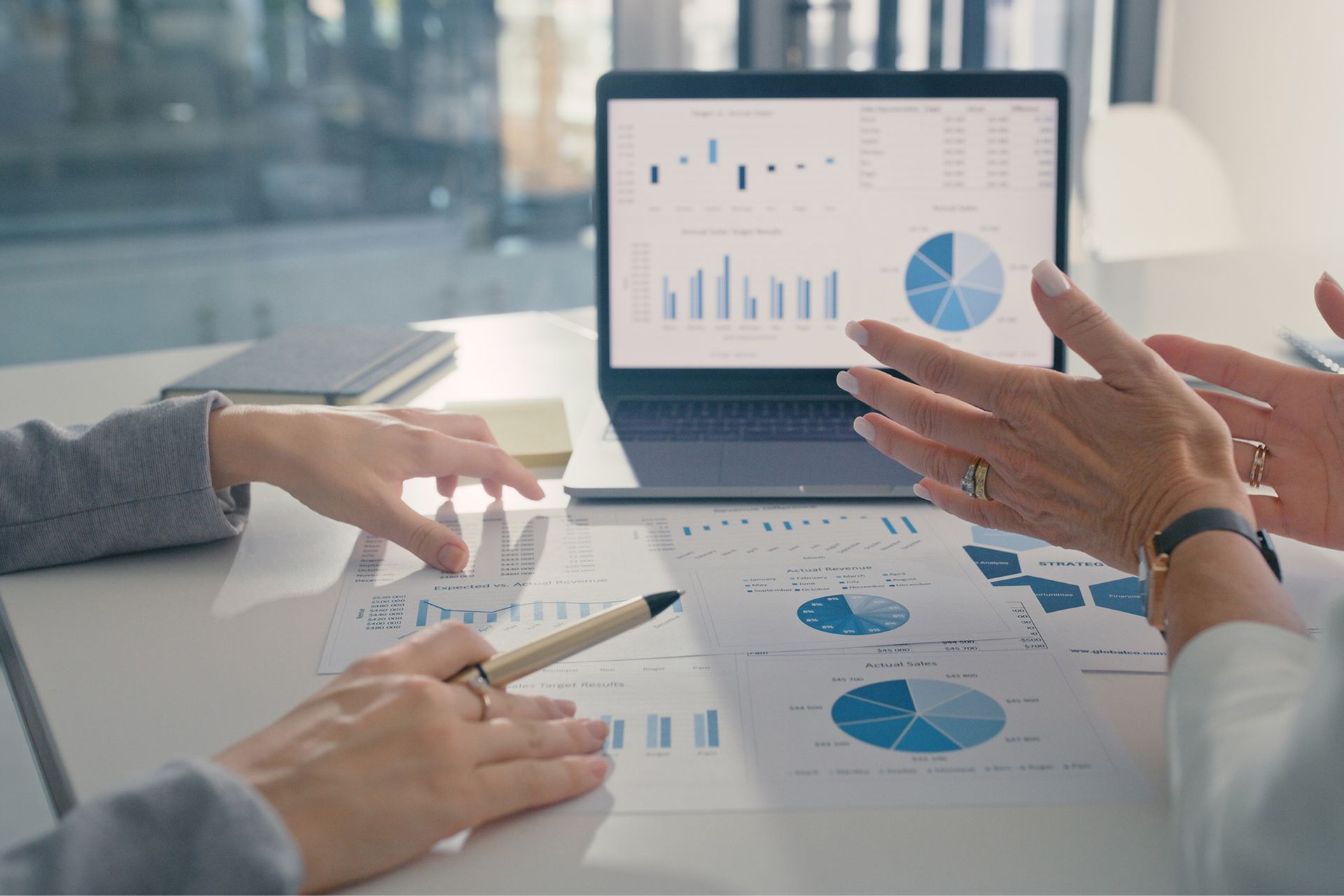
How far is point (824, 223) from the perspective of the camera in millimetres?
1117

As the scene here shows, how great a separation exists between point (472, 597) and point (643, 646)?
143mm

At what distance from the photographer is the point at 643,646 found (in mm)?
685

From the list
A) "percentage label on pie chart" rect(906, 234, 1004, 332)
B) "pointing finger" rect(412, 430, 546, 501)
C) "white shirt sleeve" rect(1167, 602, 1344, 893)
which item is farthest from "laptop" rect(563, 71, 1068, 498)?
"white shirt sleeve" rect(1167, 602, 1344, 893)

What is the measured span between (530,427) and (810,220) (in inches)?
14.3

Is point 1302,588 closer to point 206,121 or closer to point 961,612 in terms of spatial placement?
point 961,612

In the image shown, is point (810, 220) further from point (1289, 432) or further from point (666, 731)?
point (666, 731)

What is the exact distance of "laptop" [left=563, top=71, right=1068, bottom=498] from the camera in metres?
1.11

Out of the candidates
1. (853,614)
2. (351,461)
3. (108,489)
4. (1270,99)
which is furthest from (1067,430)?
(1270,99)

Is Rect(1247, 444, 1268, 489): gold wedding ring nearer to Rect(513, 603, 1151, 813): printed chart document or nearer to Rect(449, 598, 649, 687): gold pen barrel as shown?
Rect(513, 603, 1151, 813): printed chart document

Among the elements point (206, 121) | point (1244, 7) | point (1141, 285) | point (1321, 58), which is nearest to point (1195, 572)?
point (1141, 285)

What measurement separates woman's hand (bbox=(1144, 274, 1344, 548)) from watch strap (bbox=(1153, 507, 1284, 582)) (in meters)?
0.22

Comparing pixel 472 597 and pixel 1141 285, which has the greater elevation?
pixel 1141 285

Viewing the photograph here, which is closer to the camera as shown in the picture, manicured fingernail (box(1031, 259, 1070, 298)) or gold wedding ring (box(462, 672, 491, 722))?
gold wedding ring (box(462, 672, 491, 722))

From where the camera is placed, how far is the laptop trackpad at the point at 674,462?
3.09 feet
